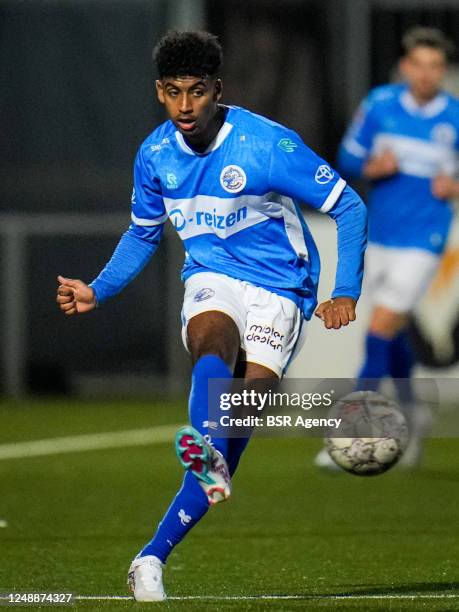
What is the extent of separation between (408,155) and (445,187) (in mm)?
493

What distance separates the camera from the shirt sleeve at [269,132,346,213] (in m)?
6.04

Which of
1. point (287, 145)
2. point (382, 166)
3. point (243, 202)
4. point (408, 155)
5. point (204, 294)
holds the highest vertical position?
point (408, 155)

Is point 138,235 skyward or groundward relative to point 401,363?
skyward

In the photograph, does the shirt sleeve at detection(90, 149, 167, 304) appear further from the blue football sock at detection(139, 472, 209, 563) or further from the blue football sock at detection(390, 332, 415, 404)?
the blue football sock at detection(390, 332, 415, 404)

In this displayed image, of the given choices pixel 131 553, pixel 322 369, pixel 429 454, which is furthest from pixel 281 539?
pixel 322 369

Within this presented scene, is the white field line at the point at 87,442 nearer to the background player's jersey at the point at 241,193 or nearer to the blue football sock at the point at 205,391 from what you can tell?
the background player's jersey at the point at 241,193

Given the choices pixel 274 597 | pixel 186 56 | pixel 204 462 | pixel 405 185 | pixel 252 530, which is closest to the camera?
pixel 204 462

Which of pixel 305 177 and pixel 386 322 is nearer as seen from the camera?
pixel 305 177

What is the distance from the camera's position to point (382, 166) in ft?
34.8

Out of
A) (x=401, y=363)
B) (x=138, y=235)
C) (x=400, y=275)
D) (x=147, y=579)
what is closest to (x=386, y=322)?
(x=401, y=363)

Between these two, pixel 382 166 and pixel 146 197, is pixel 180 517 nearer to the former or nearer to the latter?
pixel 146 197

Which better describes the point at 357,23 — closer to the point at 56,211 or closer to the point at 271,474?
the point at 56,211

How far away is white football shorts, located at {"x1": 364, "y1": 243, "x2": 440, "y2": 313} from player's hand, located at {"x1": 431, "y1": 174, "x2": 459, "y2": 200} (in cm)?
39

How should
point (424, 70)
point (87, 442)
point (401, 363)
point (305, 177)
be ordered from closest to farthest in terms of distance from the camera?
point (305, 177) → point (401, 363) → point (424, 70) → point (87, 442)
